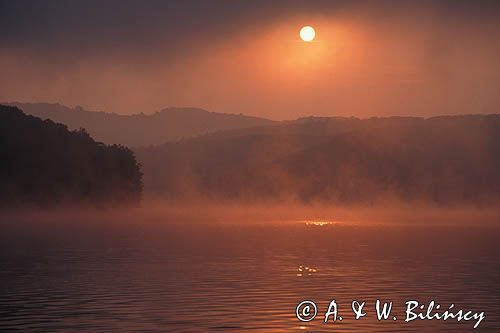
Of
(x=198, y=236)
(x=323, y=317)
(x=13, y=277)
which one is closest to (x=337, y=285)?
(x=323, y=317)

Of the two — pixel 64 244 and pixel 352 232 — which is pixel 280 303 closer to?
pixel 64 244

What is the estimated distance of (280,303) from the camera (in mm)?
50750

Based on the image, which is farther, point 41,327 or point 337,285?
point 337,285

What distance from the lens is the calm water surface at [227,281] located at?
4425cm

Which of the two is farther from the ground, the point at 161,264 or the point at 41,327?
the point at 161,264

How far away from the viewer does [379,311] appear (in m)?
47.7

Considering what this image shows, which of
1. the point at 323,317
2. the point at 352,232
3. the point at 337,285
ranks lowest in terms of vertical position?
the point at 323,317

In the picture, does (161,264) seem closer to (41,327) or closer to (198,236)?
(41,327)

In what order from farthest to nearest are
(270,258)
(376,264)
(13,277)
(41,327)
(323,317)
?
(270,258) < (376,264) < (13,277) < (323,317) < (41,327)

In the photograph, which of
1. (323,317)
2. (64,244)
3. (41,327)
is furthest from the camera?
(64,244)

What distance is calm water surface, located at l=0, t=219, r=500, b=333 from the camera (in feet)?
145

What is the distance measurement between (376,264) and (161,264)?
52.9ft

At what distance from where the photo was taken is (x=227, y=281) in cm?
6194

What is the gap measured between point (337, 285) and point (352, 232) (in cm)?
7586
